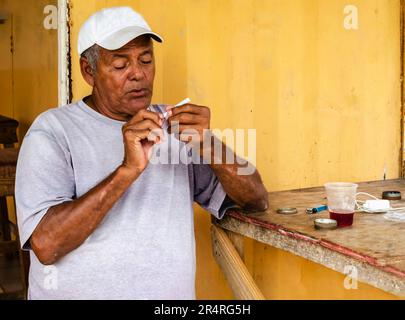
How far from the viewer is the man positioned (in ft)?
4.97

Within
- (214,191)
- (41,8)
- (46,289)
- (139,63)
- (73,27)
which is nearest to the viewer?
(46,289)

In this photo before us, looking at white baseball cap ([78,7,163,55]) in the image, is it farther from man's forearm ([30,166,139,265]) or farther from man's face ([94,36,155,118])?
man's forearm ([30,166,139,265])

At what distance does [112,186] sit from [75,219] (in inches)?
5.0

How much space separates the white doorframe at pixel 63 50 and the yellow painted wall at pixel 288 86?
0.03 metres

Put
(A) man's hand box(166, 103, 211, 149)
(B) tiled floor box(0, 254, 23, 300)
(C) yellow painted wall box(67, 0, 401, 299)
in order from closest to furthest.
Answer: (A) man's hand box(166, 103, 211, 149) < (C) yellow painted wall box(67, 0, 401, 299) < (B) tiled floor box(0, 254, 23, 300)

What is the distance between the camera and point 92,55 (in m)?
1.75

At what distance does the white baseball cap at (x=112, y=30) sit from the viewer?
65.9 inches

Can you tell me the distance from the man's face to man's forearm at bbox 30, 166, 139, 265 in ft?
0.89

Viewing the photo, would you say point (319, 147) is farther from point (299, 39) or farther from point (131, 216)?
point (131, 216)

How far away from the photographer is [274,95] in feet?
8.18

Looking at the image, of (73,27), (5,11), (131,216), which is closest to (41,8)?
(5,11)

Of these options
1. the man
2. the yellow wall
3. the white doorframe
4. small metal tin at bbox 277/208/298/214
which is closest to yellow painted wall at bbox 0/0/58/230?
the yellow wall

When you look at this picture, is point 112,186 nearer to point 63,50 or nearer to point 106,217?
point 106,217
